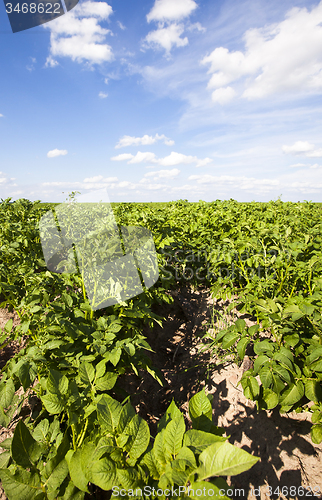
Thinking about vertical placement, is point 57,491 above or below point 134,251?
below

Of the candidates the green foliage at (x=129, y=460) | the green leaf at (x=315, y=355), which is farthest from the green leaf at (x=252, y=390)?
the green foliage at (x=129, y=460)

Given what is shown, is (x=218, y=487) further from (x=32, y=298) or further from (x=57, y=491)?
(x=32, y=298)

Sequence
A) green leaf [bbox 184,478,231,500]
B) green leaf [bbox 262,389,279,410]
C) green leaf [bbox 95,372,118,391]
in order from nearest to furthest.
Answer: green leaf [bbox 184,478,231,500], green leaf [bbox 95,372,118,391], green leaf [bbox 262,389,279,410]

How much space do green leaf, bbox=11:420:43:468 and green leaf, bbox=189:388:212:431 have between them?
0.59 m

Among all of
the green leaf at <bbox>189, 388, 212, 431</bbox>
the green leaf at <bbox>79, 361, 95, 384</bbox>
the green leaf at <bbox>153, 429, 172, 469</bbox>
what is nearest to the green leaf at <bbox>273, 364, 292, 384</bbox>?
the green leaf at <bbox>189, 388, 212, 431</bbox>

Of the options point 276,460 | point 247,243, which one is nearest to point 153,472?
point 276,460

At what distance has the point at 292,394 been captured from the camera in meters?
1.45

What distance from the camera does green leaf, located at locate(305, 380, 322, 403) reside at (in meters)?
1.42

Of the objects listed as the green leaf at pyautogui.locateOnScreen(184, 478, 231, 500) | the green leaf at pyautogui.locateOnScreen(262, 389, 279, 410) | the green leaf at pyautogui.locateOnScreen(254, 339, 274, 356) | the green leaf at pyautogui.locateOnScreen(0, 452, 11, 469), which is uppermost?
the green leaf at pyautogui.locateOnScreen(184, 478, 231, 500)

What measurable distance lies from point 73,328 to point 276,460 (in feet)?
5.31

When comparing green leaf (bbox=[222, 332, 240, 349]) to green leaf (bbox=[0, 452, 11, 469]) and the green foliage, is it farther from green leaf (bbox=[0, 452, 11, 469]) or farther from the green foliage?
green leaf (bbox=[0, 452, 11, 469])

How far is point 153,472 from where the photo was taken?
2.49 ft

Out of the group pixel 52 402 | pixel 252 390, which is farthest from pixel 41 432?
pixel 252 390

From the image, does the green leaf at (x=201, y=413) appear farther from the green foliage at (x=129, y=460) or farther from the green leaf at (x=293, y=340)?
the green leaf at (x=293, y=340)
